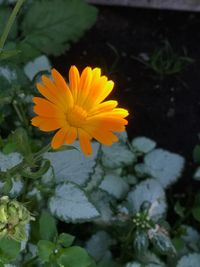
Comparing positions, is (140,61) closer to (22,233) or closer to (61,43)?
(61,43)

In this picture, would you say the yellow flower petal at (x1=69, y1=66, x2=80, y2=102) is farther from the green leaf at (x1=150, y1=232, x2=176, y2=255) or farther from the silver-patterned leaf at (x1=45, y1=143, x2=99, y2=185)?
the green leaf at (x1=150, y1=232, x2=176, y2=255)

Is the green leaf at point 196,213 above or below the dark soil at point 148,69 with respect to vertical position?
below

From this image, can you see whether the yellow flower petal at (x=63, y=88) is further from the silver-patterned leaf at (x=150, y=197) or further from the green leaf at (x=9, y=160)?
the silver-patterned leaf at (x=150, y=197)

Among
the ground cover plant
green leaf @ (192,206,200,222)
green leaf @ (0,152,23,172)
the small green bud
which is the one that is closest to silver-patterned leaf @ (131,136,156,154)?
the ground cover plant

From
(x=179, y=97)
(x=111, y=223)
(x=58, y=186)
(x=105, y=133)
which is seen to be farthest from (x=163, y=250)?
(x=179, y=97)

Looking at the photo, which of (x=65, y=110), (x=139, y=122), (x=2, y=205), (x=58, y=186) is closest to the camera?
(x=2, y=205)

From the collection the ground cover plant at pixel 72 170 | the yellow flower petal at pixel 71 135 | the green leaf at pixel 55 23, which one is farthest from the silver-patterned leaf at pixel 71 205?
the green leaf at pixel 55 23
